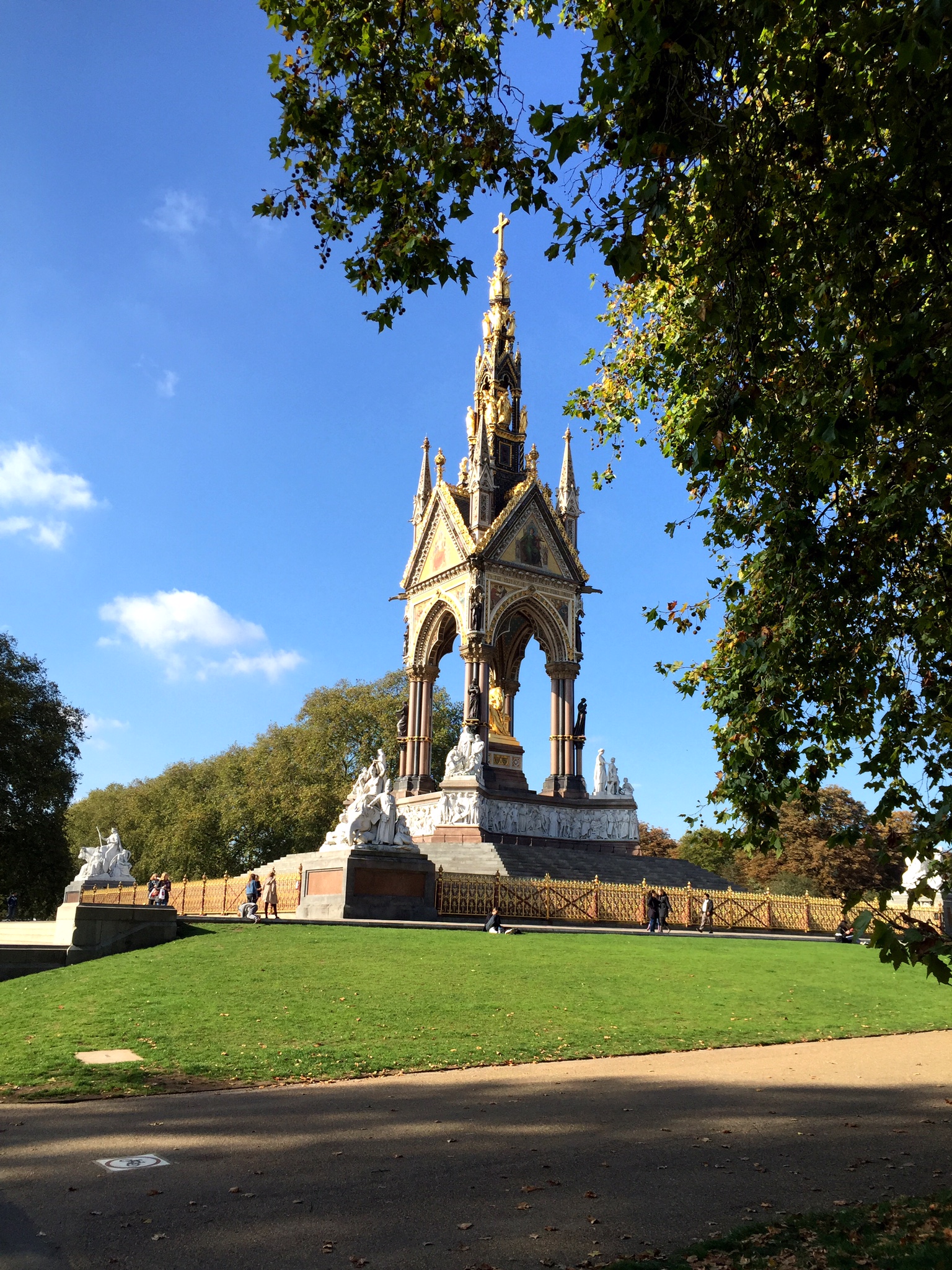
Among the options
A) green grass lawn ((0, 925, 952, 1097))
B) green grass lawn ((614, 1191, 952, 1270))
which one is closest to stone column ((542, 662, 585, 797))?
green grass lawn ((0, 925, 952, 1097))

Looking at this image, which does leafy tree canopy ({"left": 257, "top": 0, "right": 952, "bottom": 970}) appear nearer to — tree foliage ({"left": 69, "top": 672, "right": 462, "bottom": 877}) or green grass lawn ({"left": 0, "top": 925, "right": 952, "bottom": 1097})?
green grass lawn ({"left": 0, "top": 925, "right": 952, "bottom": 1097})

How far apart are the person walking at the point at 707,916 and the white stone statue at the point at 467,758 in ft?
30.5

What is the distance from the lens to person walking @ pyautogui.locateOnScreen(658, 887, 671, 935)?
2714cm

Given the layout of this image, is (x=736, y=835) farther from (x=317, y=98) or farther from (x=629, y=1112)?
(x=317, y=98)

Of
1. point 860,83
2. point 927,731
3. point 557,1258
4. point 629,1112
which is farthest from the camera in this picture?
point 629,1112

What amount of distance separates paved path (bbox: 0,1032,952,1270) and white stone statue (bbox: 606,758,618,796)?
29.1 metres

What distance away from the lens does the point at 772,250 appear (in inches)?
263

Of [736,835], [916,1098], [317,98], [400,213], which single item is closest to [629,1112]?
[736,835]

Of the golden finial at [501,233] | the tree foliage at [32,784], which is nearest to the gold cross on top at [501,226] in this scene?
the golden finial at [501,233]

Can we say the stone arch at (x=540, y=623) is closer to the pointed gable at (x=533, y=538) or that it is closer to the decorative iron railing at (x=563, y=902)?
the pointed gable at (x=533, y=538)

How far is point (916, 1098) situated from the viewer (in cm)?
946

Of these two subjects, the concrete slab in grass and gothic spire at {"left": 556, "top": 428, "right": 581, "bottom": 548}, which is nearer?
the concrete slab in grass

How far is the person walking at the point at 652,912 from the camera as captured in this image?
26.9 m

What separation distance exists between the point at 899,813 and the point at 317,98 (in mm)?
62373
